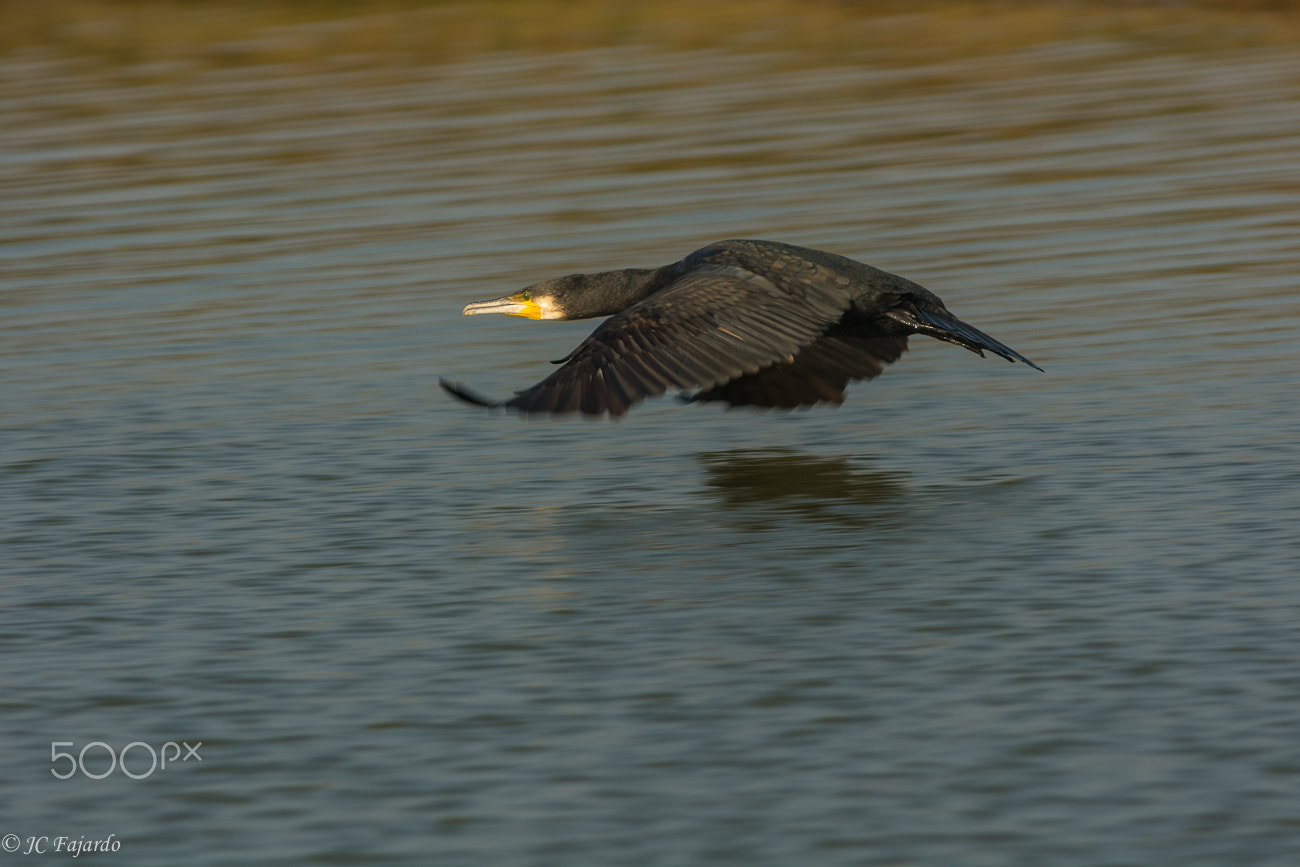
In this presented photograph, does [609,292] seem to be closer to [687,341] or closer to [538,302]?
[538,302]

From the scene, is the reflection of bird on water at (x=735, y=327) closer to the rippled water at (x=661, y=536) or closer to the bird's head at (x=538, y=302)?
the bird's head at (x=538, y=302)

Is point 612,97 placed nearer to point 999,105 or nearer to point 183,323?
point 999,105

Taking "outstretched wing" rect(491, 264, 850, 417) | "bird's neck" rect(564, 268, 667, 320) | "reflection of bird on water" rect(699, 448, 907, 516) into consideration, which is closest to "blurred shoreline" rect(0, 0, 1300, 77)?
"bird's neck" rect(564, 268, 667, 320)

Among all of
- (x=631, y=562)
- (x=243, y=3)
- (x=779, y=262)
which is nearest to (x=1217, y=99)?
(x=779, y=262)

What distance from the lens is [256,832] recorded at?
5.05 meters

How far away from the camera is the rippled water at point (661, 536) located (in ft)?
16.8

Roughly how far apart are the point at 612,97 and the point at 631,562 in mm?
12857

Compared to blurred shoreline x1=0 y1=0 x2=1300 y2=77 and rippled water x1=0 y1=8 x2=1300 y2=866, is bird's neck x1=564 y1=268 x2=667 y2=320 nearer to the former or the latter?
rippled water x1=0 y1=8 x2=1300 y2=866
